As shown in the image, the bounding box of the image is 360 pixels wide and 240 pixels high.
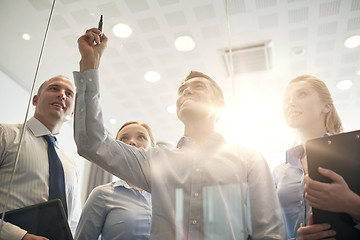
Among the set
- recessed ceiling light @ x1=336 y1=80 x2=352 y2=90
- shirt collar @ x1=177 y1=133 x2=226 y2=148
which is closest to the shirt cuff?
shirt collar @ x1=177 y1=133 x2=226 y2=148

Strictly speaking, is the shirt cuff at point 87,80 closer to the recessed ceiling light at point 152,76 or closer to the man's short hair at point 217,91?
the man's short hair at point 217,91

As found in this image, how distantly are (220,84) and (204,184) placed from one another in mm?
437

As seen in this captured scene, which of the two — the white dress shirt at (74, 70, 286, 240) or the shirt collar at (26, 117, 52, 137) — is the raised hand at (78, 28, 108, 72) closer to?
the white dress shirt at (74, 70, 286, 240)

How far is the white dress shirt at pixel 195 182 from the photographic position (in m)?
0.74

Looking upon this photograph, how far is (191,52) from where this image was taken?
2.50 m

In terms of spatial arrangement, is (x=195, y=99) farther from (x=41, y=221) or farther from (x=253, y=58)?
(x=253, y=58)

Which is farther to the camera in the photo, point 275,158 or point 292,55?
point 292,55

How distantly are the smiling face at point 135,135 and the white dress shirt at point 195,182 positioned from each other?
36cm

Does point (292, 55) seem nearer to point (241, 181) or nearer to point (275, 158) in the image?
point (275, 158)

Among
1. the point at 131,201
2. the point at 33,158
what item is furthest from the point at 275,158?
the point at 33,158

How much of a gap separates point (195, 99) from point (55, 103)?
0.49m

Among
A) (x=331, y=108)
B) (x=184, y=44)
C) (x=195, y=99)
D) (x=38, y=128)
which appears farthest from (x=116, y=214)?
(x=184, y=44)

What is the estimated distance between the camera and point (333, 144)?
2.15ft

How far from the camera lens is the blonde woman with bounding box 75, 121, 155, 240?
105 cm
